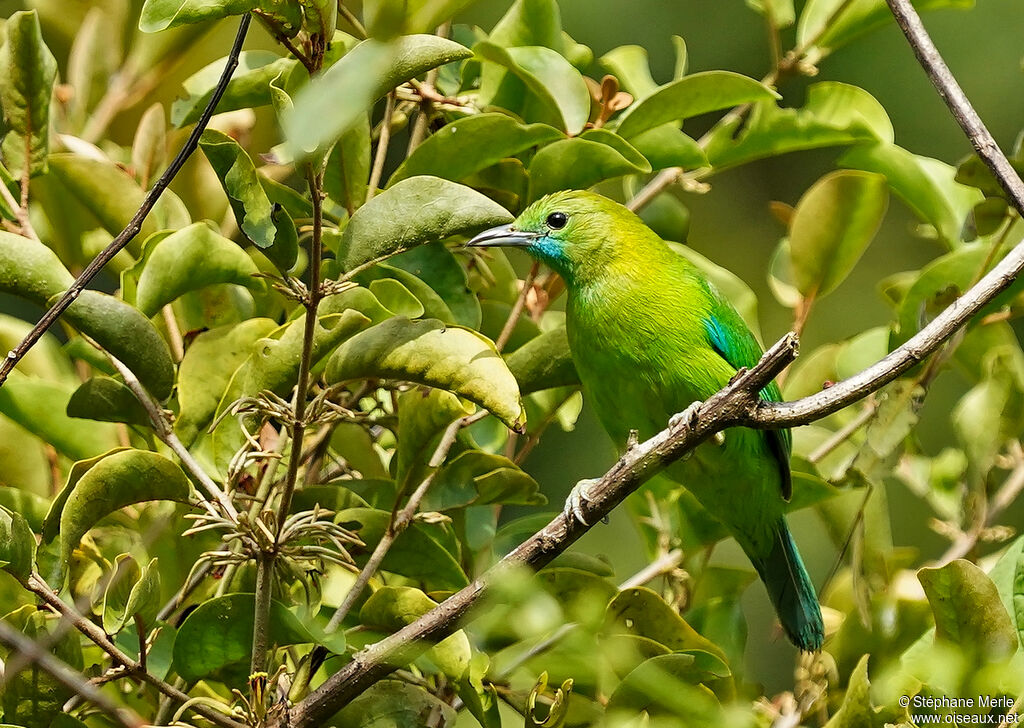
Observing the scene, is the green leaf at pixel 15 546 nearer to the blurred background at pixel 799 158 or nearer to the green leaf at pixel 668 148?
the green leaf at pixel 668 148

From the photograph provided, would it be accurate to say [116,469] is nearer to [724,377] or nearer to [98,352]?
[98,352]

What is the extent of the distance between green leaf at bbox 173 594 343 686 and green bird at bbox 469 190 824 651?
0.99 metres

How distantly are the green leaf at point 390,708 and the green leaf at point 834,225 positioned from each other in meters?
1.27

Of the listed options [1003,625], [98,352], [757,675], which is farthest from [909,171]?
[757,675]

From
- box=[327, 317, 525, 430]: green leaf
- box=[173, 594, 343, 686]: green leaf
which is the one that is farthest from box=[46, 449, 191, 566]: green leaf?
box=[327, 317, 525, 430]: green leaf

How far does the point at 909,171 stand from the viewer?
2504 millimetres

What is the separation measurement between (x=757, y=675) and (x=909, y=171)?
4.54 m

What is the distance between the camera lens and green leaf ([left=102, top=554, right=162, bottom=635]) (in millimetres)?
1637

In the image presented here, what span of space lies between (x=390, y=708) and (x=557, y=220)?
52.6 inches

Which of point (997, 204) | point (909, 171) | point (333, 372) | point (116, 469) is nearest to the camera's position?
point (116, 469)

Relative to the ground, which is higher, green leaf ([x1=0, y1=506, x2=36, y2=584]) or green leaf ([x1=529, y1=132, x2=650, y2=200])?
green leaf ([x1=529, y1=132, x2=650, y2=200])

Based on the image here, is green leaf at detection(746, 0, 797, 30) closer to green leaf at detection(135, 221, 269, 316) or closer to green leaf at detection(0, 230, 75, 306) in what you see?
green leaf at detection(135, 221, 269, 316)

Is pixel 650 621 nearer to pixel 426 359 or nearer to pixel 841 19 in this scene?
pixel 426 359

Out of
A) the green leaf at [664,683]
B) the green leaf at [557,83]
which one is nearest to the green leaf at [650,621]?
the green leaf at [664,683]
